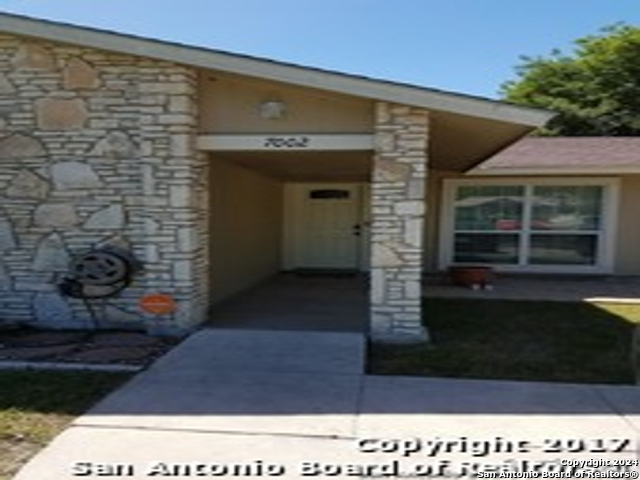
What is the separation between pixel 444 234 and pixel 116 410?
33.6 feet

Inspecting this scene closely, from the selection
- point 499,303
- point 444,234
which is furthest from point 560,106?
point 499,303

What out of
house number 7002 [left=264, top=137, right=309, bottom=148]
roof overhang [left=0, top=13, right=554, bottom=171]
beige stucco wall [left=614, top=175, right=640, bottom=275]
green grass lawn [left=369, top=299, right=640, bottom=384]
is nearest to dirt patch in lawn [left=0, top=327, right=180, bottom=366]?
green grass lawn [left=369, top=299, right=640, bottom=384]

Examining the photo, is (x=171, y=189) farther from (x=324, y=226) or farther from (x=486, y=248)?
(x=486, y=248)

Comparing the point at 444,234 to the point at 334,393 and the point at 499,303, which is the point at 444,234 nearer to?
the point at 499,303

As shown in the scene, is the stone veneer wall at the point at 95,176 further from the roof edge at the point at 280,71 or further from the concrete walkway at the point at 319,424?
the concrete walkway at the point at 319,424

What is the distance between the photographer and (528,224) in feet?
44.3

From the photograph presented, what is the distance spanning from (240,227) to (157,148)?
3.58 meters

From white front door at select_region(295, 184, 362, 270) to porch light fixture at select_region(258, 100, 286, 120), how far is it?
7.44 meters

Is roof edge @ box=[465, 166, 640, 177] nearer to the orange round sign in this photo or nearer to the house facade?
the house facade

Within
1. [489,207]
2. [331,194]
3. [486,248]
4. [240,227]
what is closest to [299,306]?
[240,227]

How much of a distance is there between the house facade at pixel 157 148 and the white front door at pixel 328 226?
7005 mm

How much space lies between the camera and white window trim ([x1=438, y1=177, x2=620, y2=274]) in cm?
1316

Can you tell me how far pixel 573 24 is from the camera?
108 ft

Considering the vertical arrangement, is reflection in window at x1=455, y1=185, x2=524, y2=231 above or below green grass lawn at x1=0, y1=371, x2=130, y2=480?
above
